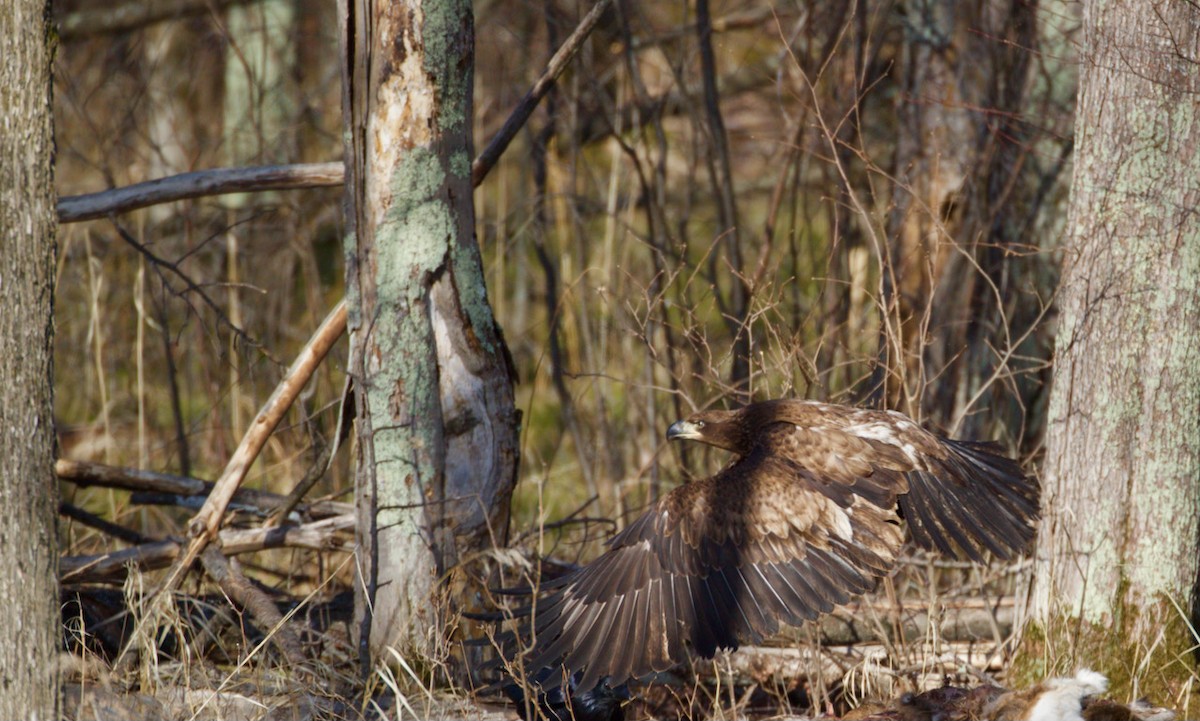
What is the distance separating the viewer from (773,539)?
3973 mm

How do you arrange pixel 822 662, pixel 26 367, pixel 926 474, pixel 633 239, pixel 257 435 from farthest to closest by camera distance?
pixel 633 239 → pixel 822 662 → pixel 257 435 → pixel 926 474 → pixel 26 367

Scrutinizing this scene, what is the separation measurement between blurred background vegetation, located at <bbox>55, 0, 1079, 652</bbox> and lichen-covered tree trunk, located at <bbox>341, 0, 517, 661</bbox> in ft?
1.83

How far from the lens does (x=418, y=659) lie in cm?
418

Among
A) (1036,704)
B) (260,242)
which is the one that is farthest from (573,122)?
(1036,704)

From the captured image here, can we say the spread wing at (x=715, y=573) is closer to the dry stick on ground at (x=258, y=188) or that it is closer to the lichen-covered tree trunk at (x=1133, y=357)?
the lichen-covered tree trunk at (x=1133, y=357)

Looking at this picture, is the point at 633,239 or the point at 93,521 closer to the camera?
the point at 93,521

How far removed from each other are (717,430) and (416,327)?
3.94ft

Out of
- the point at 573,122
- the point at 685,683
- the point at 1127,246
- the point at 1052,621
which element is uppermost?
the point at 573,122

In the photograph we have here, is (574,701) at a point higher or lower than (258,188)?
lower

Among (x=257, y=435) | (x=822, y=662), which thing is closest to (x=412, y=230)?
(x=257, y=435)

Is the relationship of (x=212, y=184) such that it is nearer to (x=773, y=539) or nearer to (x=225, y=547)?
(x=225, y=547)

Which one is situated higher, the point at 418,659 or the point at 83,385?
the point at 83,385

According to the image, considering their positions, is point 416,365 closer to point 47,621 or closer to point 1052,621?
point 47,621

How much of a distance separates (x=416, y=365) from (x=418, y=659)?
3.25ft
